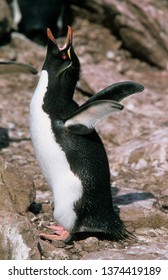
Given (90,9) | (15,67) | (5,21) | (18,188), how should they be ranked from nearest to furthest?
1. (18,188)
2. (15,67)
3. (5,21)
4. (90,9)

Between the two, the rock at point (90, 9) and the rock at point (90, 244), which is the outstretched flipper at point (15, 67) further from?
the rock at point (90, 9)

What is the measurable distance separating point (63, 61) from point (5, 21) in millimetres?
3254

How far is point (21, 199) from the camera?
3553 millimetres

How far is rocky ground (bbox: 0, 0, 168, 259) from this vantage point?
3.31m

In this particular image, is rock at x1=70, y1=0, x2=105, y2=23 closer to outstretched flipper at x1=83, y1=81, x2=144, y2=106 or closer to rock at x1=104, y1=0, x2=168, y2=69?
rock at x1=104, y1=0, x2=168, y2=69

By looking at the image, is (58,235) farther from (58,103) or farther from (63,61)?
(63,61)

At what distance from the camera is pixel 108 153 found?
5.20 metres

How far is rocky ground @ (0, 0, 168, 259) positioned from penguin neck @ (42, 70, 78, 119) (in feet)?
1.40

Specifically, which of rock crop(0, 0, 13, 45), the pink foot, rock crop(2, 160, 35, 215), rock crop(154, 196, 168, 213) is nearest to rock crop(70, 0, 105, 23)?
rock crop(0, 0, 13, 45)

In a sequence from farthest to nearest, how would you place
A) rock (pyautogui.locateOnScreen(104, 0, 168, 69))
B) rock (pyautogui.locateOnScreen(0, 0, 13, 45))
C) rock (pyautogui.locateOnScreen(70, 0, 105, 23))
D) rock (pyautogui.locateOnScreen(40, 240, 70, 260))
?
rock (pyautogui.locateOnScreen(70, 0, 105, 23)) < rock (pyautogui.locateOnScreen(104, 0, 168, 69)) < rock (pyautogui.locateOnScreen(0, 0, 13, 45)) < rock (pyautogui.locateOnScreen(40, 240, 70, 260))

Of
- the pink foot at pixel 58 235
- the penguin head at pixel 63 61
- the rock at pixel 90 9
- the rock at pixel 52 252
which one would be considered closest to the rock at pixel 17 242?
the rock at pixel 52 252

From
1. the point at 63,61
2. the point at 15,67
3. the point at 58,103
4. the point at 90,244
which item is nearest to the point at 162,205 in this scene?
the point at 90,244

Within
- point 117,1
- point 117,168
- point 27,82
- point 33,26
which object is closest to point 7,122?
point 27,82
